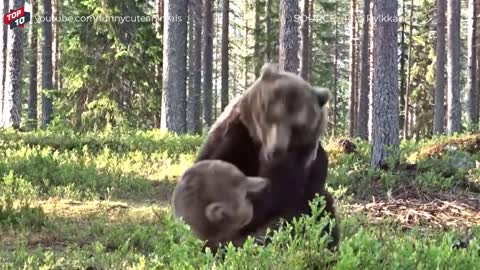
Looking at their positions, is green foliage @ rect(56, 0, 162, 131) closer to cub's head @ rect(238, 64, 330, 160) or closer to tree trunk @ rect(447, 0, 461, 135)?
tree trunk @ rect(447, 0, 461, 135)

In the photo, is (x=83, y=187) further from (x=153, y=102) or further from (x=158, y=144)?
(x=153, y=102)

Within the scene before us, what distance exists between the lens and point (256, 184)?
4.07m

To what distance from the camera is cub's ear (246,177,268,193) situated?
407cm

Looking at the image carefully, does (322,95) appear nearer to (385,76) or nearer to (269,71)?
(269,71)

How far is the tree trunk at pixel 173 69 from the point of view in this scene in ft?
63.6

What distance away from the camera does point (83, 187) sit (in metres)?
10.7

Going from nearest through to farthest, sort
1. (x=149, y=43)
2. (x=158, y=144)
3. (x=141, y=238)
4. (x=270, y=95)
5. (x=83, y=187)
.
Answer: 1. (x=270, y=95)
2. (x=141, y=238)
3. (x=83, y=187)
4. (x=158, y=144)
5. (x=149, y=43)

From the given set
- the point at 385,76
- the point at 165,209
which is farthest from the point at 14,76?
the point at 165,209

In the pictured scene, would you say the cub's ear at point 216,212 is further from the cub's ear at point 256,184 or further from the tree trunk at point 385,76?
the tree trunk at point 385,76

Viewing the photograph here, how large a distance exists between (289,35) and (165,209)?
7.42 metres

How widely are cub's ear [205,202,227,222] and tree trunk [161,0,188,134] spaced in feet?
50.6

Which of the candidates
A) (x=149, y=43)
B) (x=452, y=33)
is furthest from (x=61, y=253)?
(x=452, y=33)

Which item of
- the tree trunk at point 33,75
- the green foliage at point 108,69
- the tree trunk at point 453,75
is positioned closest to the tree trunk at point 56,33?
the tree trunk at point 33,75

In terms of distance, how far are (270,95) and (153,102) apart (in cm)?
2265
